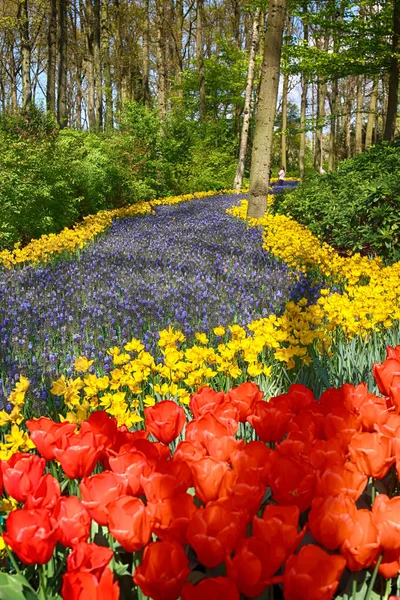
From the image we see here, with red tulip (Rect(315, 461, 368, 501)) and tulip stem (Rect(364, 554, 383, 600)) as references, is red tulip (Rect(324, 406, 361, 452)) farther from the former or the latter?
tulip stem (Rect(364, 554, 383, 600))

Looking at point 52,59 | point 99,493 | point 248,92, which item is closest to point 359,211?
point 99,493

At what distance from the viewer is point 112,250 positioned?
739cm

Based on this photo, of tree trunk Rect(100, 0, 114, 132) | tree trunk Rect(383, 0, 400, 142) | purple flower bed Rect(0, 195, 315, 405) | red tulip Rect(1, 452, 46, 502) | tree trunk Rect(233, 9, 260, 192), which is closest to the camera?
red tulip Rect(1, 452, 46, 502)

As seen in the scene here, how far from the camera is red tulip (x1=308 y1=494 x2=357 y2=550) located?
3.23 feet

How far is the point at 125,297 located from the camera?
4.87 metres

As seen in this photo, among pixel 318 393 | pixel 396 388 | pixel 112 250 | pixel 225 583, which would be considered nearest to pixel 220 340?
pixel 318 393

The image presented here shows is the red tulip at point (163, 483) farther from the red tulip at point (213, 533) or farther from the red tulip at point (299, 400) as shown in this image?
the red tulip at point (299, 400)

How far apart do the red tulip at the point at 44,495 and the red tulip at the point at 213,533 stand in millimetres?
317

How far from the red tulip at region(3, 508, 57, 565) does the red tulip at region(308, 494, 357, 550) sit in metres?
0.49

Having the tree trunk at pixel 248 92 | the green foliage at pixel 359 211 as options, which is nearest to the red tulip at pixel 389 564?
the green foliage at pixel 359 211

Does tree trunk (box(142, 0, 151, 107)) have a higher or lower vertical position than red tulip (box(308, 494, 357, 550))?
higher

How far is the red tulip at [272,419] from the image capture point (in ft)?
4.76

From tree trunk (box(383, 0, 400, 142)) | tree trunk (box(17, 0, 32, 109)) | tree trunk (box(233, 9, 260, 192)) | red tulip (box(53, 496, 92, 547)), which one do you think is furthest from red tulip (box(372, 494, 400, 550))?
tree trunk (box(17, 0, 32, 109))

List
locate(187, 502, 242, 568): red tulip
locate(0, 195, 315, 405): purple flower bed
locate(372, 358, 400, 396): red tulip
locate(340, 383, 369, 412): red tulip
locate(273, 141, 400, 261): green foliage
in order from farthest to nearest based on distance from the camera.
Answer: locate(273, 141, 400, 261): green foliage, locate(0, 195, 315, 405): purple flower bed, locate(372, 358, 400, 396): red tulip, locate(340, 383, 369, 412): red tulip, locate(187, 502, 242, 568): red tulip
